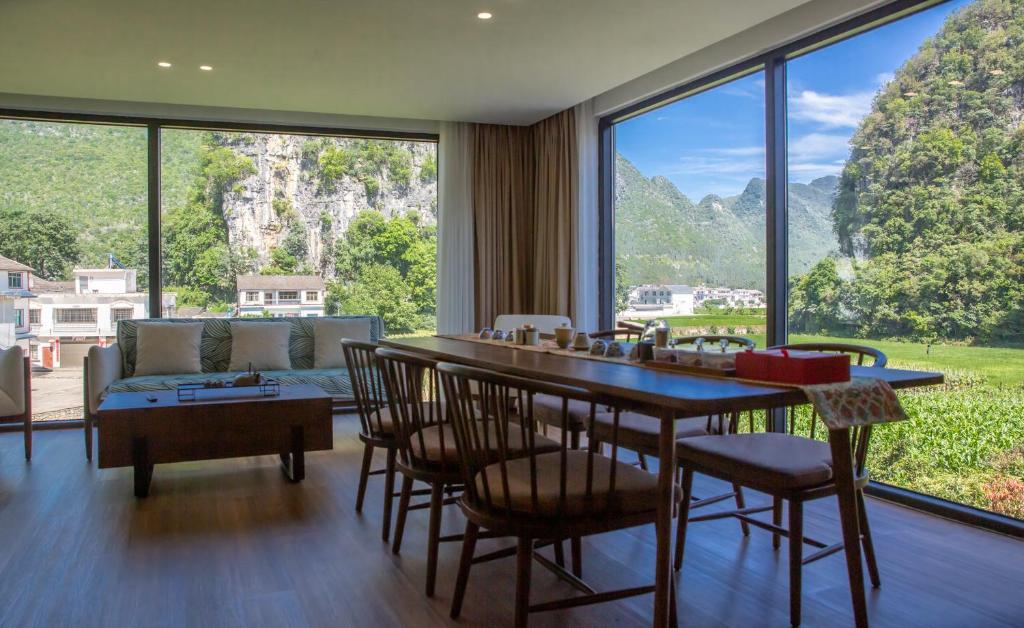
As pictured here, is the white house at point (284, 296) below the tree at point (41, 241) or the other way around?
below

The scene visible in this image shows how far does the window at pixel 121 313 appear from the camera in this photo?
572 centimetres

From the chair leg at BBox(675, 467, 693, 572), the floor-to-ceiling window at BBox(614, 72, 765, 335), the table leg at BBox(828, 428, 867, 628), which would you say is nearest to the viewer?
the table leg at BBox(828, 428, 867, 628)

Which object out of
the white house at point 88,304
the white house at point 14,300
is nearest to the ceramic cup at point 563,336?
the white house at point 88,304

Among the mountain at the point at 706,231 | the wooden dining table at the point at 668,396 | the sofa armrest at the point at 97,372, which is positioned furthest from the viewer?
the sofa armrest at the point at 97,372

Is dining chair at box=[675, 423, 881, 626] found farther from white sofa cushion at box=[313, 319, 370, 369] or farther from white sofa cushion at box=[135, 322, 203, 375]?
white sofa cushion at box=[135, 322, 203, 375]

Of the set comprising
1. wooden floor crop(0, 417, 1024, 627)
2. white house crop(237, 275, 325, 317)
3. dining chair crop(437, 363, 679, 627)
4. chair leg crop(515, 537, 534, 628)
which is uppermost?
white house crop(237, 275, 325, 317)

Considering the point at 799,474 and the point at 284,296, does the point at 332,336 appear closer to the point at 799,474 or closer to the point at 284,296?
the point at 284,296

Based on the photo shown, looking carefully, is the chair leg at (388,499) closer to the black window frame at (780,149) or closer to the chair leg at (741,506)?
the chair leg at (741,506)

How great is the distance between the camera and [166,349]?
5348 mm

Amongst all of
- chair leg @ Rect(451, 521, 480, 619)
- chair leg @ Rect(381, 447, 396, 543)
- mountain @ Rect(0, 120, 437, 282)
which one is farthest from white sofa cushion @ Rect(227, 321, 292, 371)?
chair leg @ Rect(451, 521, 480, 619)

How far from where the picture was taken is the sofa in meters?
4.74

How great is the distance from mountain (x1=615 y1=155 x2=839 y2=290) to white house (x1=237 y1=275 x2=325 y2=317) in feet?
8.13

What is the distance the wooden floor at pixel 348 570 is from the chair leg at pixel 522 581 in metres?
0.36

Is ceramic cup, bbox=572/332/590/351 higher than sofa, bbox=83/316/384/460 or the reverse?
higher
